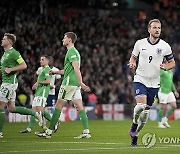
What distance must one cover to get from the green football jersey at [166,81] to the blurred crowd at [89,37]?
8268 millimetres

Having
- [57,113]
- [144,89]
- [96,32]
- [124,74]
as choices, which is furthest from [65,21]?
[144,89]

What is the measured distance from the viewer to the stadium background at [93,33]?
1299 inches

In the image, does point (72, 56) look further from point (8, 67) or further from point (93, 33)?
point (93, 33)

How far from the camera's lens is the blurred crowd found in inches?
1302

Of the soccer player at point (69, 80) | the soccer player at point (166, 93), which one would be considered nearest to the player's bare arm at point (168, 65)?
the soccer player at point (69, 80)

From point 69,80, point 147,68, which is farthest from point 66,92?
point 147,68

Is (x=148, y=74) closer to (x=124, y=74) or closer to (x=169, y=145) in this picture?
(x=169, y=145)

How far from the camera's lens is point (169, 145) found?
546 inches

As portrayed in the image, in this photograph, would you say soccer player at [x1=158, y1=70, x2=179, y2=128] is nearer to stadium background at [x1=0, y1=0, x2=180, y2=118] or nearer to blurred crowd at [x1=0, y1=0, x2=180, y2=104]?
stadium background at [x1=0, y1=0, x2=180, y2=118]

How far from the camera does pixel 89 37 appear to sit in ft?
121

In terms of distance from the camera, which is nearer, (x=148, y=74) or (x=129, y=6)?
(x=148, y=74)

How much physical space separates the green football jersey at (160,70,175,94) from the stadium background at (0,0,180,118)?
25.5 ft

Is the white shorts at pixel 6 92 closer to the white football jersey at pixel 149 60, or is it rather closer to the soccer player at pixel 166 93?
the white football jersey at pixel 149 60

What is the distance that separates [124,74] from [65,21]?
5.02m
